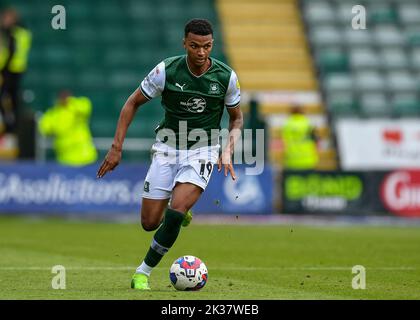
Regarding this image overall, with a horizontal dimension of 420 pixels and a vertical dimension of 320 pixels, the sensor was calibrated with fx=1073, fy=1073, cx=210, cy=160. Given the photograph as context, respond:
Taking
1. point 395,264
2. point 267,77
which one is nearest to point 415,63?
point 267,77

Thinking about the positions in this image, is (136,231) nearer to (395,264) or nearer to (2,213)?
(2,213)

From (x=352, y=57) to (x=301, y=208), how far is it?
8043mm

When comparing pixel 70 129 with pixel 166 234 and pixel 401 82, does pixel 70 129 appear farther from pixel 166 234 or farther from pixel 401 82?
pixel 166 234

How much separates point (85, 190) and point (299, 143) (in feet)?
15.7

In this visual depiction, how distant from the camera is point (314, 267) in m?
11.8

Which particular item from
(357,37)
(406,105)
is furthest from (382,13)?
(406,105)

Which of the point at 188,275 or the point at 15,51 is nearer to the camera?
the point at 188,275

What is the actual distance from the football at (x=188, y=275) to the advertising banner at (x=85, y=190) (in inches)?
457

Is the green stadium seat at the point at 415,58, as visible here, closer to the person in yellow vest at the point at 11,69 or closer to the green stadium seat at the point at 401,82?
the green stadium seat at the point at 401,82

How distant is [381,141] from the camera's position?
947 inches

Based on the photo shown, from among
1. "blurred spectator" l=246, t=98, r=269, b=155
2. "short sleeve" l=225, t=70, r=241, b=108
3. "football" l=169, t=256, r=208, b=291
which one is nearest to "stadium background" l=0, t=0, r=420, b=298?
"blurred spectator" l=246, t=98, r=269, b=155

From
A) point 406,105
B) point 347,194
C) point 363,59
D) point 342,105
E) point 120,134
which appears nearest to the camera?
point 120,134

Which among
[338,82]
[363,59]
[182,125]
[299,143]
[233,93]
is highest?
[363,59]

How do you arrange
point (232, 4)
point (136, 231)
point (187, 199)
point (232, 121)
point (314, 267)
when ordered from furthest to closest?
point (232, 4) < point (136, 231) < point (314, 267) < point (232, 121) < point (187, 199)
